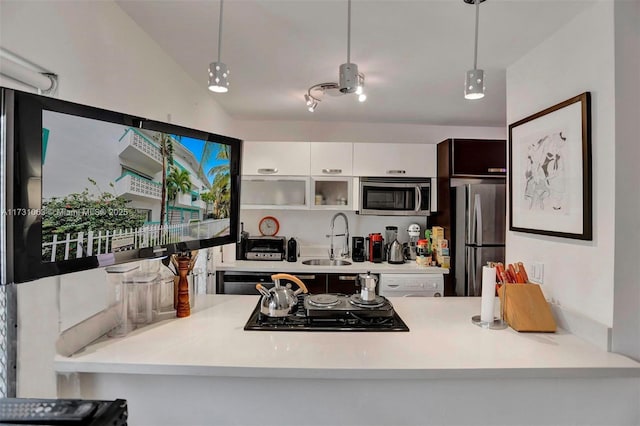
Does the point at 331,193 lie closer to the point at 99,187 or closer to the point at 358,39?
the point at 358,39

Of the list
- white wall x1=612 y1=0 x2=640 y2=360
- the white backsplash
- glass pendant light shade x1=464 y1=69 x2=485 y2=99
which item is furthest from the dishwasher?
glass pendant light shade x1=464 y1=69 x2=485 y2=99

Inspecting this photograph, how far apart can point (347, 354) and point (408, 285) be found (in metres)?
2.00

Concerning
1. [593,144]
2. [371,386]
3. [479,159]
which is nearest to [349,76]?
[593,144]

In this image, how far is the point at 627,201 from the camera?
1361 mm

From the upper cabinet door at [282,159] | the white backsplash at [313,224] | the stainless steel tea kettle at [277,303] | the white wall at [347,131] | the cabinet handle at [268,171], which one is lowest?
the stainless steel tea kettle at [277,303]

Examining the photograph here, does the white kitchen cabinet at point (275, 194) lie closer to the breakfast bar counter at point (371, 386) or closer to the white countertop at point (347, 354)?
the white countertop at point (347, 354)

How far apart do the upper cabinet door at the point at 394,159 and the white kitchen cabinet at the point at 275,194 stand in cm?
58

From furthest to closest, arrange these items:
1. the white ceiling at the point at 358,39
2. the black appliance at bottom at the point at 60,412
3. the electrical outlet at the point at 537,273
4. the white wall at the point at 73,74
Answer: the electrical outlet at the point at 537,273 < the white ceiling at the point at 358,39 < the white wall at the point at 73,74 < the black appliance at bottom at the point at 60,412

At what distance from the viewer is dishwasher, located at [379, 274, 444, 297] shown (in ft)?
10.2

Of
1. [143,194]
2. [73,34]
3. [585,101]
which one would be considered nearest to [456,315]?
[585,101]

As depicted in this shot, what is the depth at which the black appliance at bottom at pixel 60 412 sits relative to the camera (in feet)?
2.14

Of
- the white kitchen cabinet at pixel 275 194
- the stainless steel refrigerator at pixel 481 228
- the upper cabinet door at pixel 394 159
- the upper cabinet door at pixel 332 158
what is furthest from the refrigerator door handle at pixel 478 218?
the white kitchen cabinet at pixel 275 194

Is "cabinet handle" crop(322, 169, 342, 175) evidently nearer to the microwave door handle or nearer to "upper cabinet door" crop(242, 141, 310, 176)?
"upper cabinet door" crop(242, 141, 310, 176)

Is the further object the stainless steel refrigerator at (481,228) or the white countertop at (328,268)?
the white countertop at (328,268)
